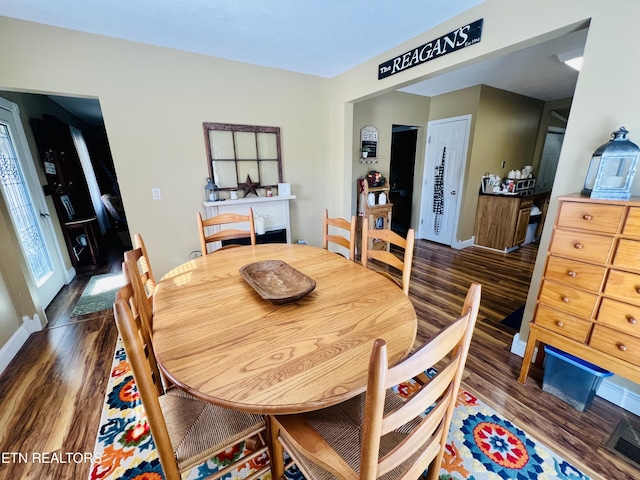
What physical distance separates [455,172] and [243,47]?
3621mm

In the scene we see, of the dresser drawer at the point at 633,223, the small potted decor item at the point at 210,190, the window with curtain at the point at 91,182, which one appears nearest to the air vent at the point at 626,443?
the dresser drawer at the point at 633,223

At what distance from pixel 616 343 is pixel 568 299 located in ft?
0.89

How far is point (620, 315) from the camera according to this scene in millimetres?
1315

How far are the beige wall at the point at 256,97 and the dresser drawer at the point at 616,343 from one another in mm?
479

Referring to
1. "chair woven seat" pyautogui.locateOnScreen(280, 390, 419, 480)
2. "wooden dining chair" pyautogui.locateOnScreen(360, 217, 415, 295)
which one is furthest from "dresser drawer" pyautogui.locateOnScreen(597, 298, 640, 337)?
"chair woven seat" pyautogui.locateOnScreen(280, 390, 419, 480)

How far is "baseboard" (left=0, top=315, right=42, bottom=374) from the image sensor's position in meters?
1.88

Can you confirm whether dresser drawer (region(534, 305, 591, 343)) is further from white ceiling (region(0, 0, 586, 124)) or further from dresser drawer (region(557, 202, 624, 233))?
white ceiling (region(0, 0, 586, 124))

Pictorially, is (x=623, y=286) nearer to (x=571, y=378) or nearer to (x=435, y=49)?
(x=571, y=378)

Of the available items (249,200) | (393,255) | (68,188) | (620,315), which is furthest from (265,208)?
(68,188)

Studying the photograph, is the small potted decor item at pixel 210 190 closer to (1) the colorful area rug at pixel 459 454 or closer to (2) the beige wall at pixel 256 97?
(2) the beige wall at pixel 256 97

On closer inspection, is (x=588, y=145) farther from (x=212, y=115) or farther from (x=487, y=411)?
(x=212, y=115)

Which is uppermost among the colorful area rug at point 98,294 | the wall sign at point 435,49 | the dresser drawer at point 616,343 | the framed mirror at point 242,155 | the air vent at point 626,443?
the wall sign at point 435,49

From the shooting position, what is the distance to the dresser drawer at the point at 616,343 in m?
1.29

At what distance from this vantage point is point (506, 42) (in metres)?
1.74
